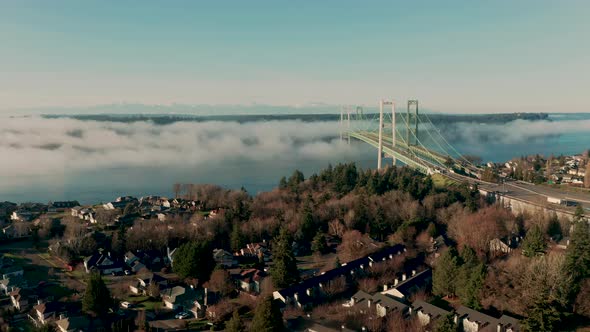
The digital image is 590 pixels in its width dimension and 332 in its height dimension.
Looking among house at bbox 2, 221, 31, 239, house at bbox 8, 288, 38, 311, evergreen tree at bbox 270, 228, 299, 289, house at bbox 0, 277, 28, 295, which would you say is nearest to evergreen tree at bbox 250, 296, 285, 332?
evergreen tree at bbox 270, 228, 299, 289

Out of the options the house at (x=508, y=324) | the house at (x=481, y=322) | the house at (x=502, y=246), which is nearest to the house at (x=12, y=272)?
the house at (x=481, y=322)

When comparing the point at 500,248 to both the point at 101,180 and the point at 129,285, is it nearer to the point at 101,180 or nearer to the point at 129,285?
the point at 129,285

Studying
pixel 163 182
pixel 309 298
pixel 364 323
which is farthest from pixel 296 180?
pixel 163 182

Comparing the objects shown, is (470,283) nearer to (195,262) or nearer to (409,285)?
(409,285)

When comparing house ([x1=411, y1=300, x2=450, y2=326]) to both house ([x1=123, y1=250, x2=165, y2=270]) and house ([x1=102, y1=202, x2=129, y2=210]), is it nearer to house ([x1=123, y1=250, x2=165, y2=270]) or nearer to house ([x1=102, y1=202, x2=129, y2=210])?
house ([x1=123, y1=250, x2=165, y2=270])

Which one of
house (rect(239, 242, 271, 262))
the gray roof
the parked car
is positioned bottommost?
the parked car

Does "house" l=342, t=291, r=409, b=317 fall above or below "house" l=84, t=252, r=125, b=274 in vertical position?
above
